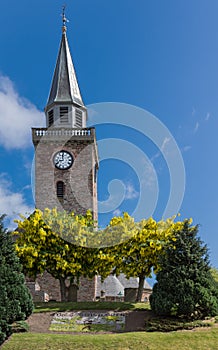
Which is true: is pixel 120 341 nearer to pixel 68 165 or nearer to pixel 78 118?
pixel 68 165

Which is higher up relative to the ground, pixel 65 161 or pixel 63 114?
pixel 63 114

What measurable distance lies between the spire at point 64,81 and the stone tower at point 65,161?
11.8 inches

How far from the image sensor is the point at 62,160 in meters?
42.2

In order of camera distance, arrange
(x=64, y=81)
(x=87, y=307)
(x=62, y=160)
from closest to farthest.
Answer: (x=87, y=307)
(x=62, y=160)
(x=64, y=81)

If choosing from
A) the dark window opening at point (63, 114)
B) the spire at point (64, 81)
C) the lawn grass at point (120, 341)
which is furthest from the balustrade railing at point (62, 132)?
the lawn grass at point (120, 341)

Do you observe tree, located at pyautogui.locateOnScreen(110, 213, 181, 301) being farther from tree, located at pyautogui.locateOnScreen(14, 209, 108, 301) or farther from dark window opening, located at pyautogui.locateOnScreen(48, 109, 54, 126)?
dark window opening, located at pyautogui.locateOnScreen(48, 109, 54, 126)

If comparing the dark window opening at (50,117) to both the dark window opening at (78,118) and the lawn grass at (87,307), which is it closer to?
the dark window opening at (78,118)

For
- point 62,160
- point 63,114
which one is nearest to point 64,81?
point 63,114

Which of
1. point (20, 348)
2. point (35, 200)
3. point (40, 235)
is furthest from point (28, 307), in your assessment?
point (35, 200)

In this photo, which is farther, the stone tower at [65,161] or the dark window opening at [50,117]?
the dark window opening at [50,117]

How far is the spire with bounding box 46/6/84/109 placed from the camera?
44719 mm

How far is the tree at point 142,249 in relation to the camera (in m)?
30.5

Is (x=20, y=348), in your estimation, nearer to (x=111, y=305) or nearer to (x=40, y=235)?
(x=111, y=305)

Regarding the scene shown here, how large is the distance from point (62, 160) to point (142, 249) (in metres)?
14.6
